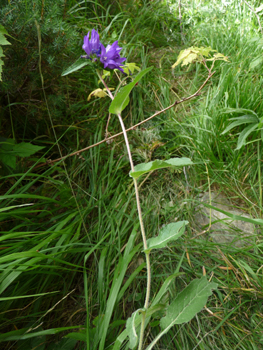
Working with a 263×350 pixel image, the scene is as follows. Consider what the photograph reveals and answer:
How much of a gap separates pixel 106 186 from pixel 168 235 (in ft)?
2.30

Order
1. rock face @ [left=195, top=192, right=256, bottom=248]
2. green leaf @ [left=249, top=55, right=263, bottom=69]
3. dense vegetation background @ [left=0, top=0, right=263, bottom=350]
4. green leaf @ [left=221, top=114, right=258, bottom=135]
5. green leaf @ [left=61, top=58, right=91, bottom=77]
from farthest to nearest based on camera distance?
green leaf @ [left=249, top=55, right=263, bottom=69] → green leaf @ [left=221, top=114, right=258, bottom=135] → rock face @ [left=195, top=192, right=256, bottom=248] → dense vegetation background @ [left=0, top=0, right=263, bottom=350] → green leaf @ [left=61, top=58, right=91, bottom=77]

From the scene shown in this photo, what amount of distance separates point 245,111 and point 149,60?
2.62ft

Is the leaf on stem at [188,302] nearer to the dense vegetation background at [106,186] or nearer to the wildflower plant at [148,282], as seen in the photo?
the wildflower plant at [148,282]

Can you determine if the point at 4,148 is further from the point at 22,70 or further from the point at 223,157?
the point at 223,157

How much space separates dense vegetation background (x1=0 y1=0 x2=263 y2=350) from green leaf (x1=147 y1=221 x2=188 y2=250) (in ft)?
1.14

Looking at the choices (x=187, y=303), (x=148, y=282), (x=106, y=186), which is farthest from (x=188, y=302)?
(x=106, y=186)

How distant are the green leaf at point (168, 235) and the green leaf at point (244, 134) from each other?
2.23ft

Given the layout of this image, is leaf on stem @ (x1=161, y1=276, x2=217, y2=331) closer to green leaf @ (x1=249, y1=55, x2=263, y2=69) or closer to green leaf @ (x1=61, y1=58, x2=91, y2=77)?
green leaf @ (x1=61, y1=58, x2=91, y2=77)

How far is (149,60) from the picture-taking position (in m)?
1.80

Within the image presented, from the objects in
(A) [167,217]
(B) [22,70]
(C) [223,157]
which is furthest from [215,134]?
(B) [22,70]

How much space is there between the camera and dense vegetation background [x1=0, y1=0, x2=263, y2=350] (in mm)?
1005

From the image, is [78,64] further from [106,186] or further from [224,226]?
[224,226]

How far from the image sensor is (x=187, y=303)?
2.50 feet

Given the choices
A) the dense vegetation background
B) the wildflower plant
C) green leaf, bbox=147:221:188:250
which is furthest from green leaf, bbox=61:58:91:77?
green leaf, bbox=147:221:188:250
